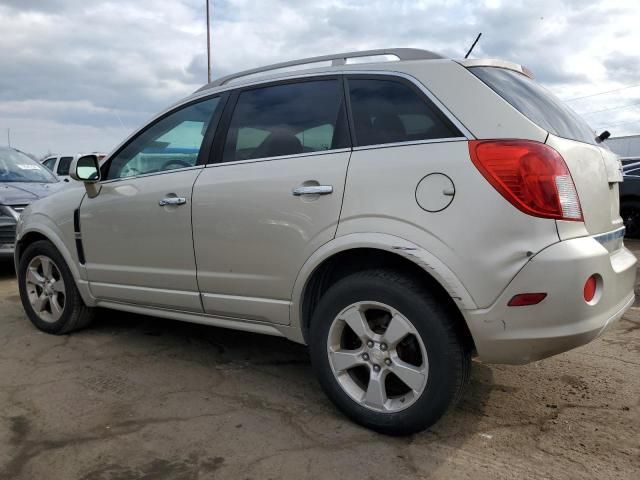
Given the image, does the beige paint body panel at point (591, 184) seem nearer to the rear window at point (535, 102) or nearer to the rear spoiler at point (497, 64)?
the rear window at point (535, 102)

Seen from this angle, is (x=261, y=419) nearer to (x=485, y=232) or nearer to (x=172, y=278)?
(x=172, y=278)

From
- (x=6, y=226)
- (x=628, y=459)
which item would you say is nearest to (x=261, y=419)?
(x=628, y=459)

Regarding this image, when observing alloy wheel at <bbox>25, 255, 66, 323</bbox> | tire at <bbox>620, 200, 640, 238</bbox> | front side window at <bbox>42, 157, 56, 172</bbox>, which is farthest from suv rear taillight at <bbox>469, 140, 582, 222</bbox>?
front side window at <bbox>42, 157, 56, 172</bbox>

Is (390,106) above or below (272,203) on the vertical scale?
above

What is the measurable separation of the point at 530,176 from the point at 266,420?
1737 mm

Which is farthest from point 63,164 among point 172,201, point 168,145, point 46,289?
point 172,201

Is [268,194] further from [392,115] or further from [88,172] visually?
[88,172]

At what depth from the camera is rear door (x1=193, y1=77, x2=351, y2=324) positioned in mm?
2756

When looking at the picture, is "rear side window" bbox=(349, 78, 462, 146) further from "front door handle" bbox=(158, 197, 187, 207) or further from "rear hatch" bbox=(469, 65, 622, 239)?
"front door handle" bbox=(158, 197, 187, 207)

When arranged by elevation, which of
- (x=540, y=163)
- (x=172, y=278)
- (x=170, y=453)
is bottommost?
(x=170, y=453)

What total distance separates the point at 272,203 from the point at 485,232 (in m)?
1.12

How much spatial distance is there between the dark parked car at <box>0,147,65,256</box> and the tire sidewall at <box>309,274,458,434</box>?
4.49 metres

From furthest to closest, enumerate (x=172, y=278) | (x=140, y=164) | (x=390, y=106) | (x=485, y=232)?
(x=140, y=164), (x=172, y=278), (x=390, y=106), (x=485, y=232)

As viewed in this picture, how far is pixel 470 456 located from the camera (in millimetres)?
2445
